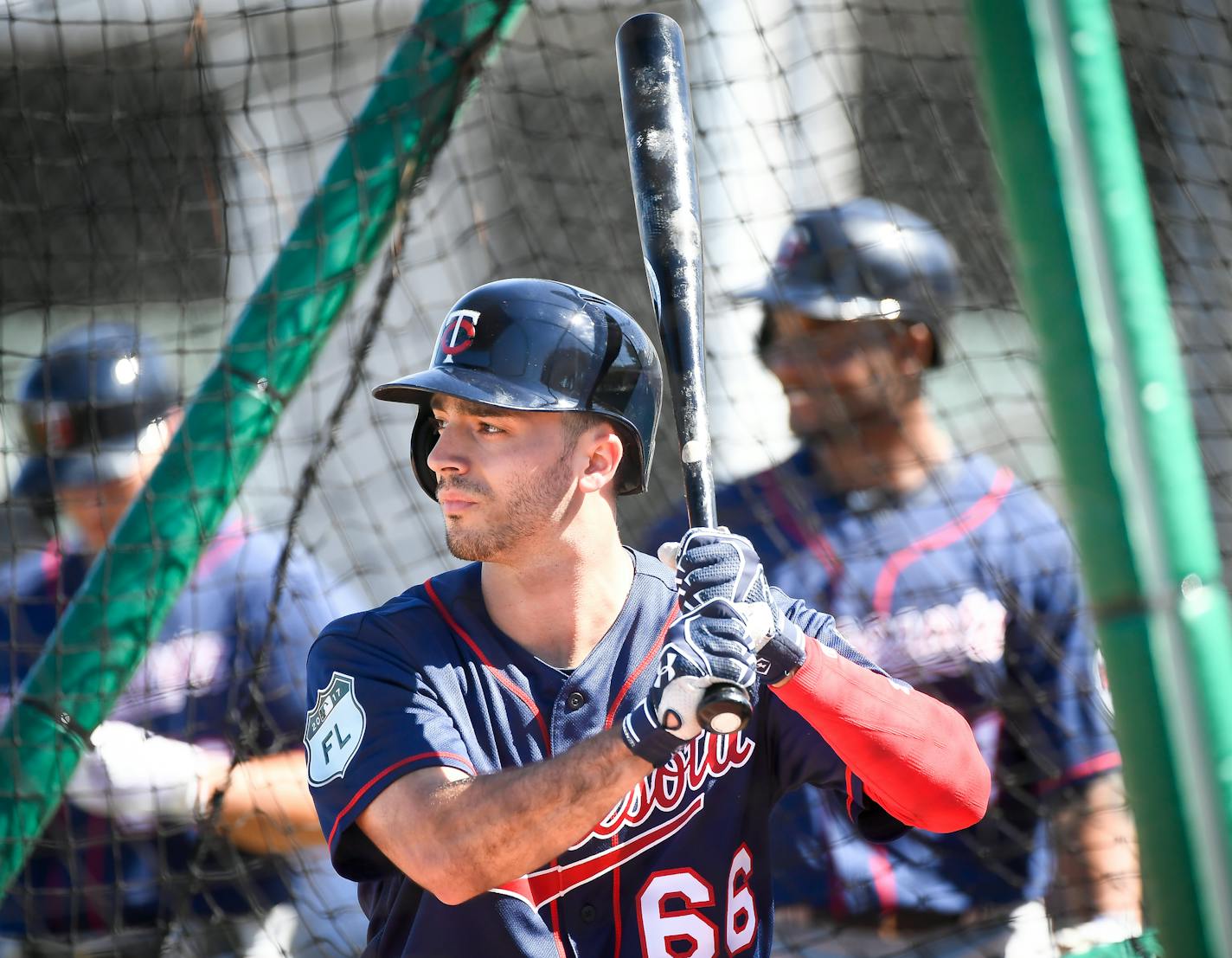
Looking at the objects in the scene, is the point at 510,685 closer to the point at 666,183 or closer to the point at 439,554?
the point at 666,183

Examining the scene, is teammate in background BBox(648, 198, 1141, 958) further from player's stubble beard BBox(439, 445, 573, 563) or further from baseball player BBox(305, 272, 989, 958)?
player's stubble beard BBox(439, 445, 573, 563)

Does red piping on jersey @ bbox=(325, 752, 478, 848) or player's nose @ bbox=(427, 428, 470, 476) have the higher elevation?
player's nose @ bbox=(427, 428, 470, 476)

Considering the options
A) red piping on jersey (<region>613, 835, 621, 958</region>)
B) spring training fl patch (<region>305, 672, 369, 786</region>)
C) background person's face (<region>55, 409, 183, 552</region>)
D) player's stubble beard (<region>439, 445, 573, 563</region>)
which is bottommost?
red piping on jersey (<region>613, 835, 621, 958</region>)

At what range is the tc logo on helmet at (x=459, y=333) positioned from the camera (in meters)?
2.09

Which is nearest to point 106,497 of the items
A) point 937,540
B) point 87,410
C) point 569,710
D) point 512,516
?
point 87,410

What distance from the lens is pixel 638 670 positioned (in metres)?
2.02

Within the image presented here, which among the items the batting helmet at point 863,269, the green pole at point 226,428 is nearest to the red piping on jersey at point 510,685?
the green pole at point 226,428

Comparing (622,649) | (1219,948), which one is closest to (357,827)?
(622,649)

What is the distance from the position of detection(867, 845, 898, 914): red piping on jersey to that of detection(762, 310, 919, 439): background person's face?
35.0 inches

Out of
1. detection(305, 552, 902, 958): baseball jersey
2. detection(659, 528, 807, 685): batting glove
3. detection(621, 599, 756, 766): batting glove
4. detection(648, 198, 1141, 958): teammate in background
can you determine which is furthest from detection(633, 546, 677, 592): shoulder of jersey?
detection(648, 198, 1141, 958): teammate in background

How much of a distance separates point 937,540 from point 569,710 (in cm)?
119

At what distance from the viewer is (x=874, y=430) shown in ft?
9.73

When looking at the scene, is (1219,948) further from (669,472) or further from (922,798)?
(669,472)

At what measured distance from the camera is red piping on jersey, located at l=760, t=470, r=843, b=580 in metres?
2.83
